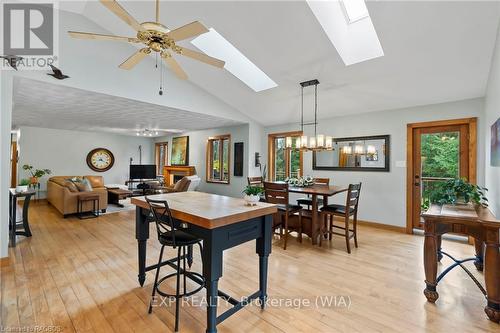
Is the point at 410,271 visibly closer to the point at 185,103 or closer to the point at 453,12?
the point at 453,12

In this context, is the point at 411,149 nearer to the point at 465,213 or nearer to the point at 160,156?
the point at 465,213

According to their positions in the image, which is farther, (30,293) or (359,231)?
(359,231)

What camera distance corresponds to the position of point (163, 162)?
31.8 ft

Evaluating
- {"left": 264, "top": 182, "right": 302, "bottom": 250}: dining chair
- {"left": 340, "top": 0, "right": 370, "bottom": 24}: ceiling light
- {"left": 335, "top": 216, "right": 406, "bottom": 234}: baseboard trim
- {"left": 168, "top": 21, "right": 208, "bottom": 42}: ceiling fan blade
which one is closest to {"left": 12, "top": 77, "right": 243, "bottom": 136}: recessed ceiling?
{"left": 168, "top": 21, "right": 208, "bottom": 42}: ceiling fan blade

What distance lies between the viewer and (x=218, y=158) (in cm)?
725

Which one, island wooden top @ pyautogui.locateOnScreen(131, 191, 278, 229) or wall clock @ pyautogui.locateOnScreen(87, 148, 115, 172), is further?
wall clock @ pyautogui.locateOnScreen(87, 148, 115, 172)

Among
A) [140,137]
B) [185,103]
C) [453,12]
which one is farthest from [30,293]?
[140,137]

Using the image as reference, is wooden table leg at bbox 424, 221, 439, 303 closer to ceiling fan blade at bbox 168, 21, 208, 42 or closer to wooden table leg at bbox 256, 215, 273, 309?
wooden table leg at bbox 256, 215, 273, 309

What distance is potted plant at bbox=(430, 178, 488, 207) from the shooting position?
256cm

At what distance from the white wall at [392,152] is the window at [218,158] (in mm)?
3113

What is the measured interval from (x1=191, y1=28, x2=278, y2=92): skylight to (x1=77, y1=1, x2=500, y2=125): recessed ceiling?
0.17 m

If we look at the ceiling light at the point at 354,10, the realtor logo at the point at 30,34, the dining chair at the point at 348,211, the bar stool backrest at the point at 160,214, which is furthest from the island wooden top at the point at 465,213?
the realtor logo at the point at 30,34

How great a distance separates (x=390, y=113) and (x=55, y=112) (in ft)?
23.1

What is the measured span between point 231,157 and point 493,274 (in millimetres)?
5580
